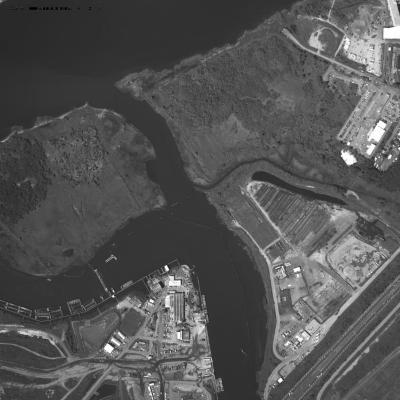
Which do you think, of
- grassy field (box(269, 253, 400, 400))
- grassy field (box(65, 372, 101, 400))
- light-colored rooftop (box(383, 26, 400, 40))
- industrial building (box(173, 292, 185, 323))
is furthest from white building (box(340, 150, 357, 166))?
grassy field (box(65, 372, 101, 400))

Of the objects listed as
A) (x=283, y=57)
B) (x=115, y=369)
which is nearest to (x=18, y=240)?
(x=115, y=369)

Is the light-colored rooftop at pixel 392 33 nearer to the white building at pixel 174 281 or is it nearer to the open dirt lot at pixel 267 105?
the open dirt lot at pixel 267 105

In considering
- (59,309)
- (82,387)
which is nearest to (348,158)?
(59,309)

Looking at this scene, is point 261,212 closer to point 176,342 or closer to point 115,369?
point 176,342

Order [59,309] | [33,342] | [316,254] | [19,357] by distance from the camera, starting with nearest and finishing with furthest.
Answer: [19,357]
[33,342]
[316,254]
[59,309]

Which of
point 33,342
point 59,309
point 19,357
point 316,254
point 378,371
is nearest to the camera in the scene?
point 378,371

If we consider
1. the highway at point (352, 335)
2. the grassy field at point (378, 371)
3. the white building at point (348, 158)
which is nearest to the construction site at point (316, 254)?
the highway at point (352, 335)

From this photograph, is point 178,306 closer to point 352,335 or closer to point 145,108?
point 352,335

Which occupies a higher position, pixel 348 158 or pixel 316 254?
pixel 348 158

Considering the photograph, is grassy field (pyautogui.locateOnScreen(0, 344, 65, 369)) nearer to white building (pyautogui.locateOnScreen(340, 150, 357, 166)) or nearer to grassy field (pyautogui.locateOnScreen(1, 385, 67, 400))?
grassy field (pyautogui.locateOnScreen(1, 385, 67, 400))
